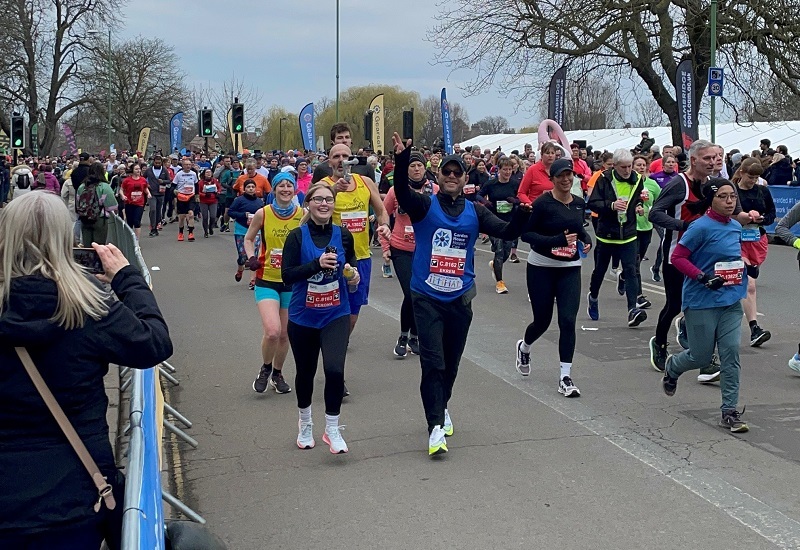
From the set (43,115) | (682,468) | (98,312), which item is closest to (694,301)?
(682,468)

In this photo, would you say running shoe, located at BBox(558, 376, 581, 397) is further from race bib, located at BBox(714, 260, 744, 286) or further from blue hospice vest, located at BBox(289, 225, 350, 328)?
blue hospice vest, located at BBox(289, 225, 350, 328)

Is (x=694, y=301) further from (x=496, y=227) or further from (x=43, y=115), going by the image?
(x=43, y=115)

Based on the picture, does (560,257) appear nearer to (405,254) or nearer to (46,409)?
(405,254)

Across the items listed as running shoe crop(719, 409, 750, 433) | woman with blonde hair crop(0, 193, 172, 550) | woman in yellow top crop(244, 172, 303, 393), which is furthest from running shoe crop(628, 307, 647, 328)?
woman with blonde hair crop(0, 193, 172, 550)

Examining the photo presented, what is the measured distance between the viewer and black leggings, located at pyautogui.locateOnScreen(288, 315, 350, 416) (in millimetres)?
6258

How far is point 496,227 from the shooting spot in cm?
663

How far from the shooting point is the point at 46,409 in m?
3.05

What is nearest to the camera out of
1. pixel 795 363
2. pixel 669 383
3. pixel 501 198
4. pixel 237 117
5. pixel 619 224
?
pixel 669 383

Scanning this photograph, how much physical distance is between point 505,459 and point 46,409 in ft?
12.2

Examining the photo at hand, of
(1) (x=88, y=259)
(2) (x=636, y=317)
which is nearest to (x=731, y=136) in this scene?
(2) (x=636, y=317)

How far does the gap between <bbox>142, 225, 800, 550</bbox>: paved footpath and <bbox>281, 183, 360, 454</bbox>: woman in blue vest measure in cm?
44

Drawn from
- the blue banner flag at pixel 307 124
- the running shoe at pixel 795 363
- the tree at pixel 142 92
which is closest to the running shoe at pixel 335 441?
the running shoe at pixel 795 363

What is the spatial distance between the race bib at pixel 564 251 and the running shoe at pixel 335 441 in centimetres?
241

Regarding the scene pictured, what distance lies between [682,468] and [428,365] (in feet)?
5.44
